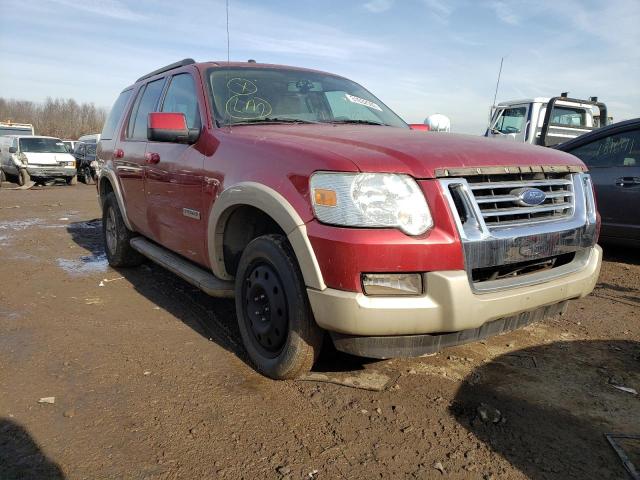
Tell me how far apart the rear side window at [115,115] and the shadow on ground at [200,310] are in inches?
59.1

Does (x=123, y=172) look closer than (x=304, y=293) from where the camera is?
No

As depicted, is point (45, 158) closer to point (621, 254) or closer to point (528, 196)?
point (621, 254)

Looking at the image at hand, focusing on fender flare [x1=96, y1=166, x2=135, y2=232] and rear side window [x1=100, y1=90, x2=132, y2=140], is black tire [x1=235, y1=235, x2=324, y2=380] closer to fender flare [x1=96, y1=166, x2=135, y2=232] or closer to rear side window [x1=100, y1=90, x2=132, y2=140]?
fender flare [x1=96, y1=166, x2=135, y2=232]

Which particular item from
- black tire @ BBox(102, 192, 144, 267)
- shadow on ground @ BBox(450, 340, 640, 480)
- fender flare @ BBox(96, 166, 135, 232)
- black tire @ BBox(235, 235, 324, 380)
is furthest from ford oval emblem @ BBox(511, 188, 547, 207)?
black tire @ BBox(102, 192, 144, 267)

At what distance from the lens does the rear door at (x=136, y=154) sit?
4.36 meters

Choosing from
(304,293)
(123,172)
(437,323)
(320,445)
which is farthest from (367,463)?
(123,172)

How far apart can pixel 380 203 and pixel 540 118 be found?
32.5 feet

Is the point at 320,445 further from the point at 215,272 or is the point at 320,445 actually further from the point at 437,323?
the point at 215,272

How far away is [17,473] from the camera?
6.66 feet

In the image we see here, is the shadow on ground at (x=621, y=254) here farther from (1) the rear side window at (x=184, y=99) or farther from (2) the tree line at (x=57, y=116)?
(2) the tree line at (x=57, y=116)

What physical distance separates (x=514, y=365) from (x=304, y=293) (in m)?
1.48

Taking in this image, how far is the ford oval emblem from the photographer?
248 cm

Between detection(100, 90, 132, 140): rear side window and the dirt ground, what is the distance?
223 centimetres

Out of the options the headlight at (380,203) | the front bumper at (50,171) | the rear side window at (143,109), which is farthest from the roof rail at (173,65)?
the front bumper at (50,171)
